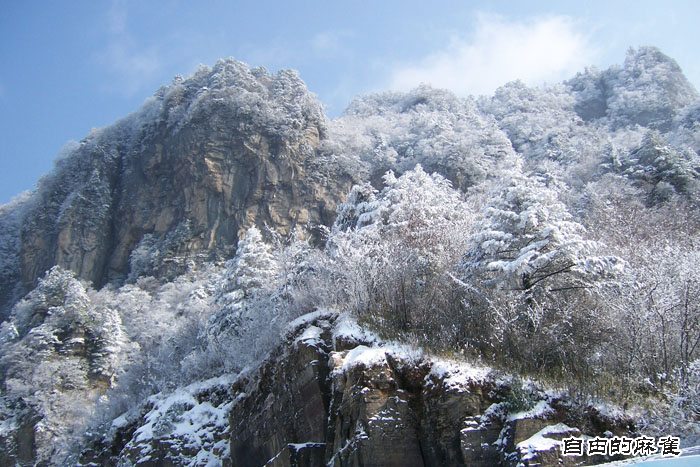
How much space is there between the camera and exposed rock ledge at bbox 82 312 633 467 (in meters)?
8.77

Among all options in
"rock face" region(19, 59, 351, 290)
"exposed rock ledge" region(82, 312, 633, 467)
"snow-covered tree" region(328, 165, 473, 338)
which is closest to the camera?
"exposed rock ledge" region(82, 312, 633, 467)

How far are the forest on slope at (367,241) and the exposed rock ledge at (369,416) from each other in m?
0.86

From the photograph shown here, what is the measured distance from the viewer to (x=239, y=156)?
4656cm

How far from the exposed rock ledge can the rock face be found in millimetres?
30330

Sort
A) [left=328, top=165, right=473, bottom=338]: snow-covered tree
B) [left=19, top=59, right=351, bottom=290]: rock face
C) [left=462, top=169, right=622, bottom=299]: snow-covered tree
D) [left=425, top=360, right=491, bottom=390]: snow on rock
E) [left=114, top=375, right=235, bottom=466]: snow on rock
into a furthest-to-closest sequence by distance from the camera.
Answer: [left=19, top=59, right=351, bottom=290]: rock face, [left=114, top=375, right=235, bottom=466]: snow on rock, [left=328, top=165, right=473, bottom=338]: snow-covered tree, [left=462, top=169, right=622, bottom=299]: snow-covered tree, [left=425, top=360, right=491, bottom=390]: snow on rock

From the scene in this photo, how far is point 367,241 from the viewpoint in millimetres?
18188

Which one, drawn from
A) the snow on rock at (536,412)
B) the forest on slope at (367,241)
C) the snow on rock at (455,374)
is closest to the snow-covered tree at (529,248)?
the forest on slope at (367,241)

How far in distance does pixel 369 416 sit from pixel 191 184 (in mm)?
40082

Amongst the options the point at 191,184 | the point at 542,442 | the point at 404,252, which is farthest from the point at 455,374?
the point at 191,184

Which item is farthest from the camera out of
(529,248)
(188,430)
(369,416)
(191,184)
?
(191,184)

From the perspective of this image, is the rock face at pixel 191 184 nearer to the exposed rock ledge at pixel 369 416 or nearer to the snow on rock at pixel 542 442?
the exposed rock ledge at pixel 369 416

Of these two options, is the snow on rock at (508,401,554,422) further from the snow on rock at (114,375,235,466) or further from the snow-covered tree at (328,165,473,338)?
the snow on rock at (114,375,235,466)

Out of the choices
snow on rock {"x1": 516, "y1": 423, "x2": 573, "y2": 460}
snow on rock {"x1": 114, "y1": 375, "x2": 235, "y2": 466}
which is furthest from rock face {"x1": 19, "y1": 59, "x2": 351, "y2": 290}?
snow on rock {"x1": 516, "y1": 423, "x2": 573, "y2": 460}

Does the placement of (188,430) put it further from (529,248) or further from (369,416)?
(529,248)
